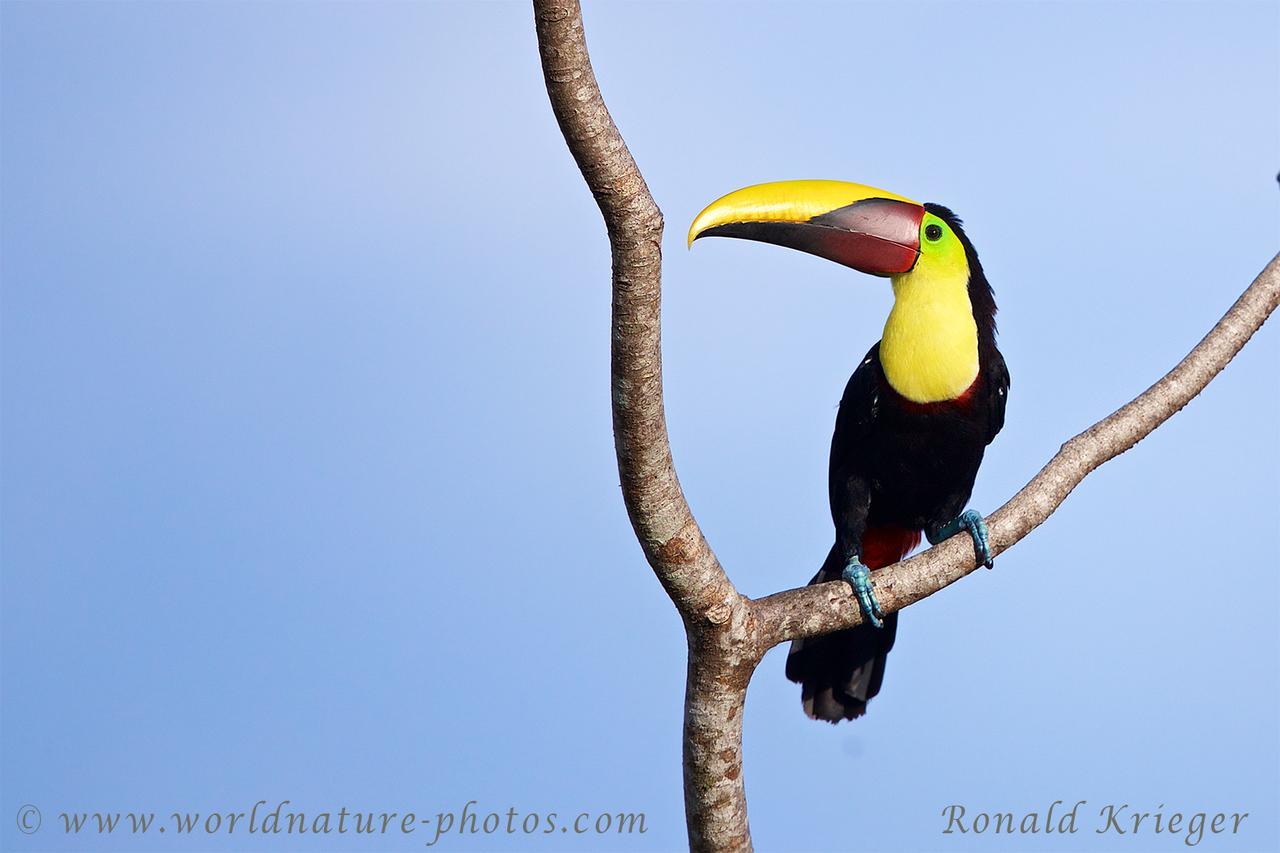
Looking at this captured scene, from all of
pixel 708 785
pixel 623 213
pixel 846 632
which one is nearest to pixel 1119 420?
pixel 846 632

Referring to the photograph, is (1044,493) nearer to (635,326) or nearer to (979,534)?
(979,534)

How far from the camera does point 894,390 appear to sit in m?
4.74

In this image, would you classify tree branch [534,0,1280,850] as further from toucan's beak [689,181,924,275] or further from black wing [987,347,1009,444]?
toucan's beak [689,181,924,275]

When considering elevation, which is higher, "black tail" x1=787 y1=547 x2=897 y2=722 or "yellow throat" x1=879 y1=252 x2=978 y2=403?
"yellow throat" x1=879 y1=252 x2=978 y2=403

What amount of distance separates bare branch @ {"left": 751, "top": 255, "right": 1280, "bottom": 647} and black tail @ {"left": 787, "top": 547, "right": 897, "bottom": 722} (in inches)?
27.0

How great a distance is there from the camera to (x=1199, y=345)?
180 inches

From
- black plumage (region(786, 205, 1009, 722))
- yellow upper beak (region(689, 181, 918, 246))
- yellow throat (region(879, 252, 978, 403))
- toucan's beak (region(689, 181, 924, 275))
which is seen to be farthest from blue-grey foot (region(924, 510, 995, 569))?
yellow upper beak (region(689, 181, 918, 246))

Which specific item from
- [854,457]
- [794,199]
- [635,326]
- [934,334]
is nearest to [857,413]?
[854,457]

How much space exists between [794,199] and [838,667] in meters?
1.77

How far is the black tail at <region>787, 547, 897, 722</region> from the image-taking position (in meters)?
4.83

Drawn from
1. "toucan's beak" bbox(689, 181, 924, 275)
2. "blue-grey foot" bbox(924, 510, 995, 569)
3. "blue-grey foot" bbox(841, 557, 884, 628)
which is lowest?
"blue-grey foot" bbox(841, 557, 884, 628)

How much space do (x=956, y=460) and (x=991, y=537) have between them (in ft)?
2.03

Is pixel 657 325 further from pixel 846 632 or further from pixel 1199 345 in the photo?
pixel 1199 345

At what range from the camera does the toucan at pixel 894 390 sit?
15.0ft
